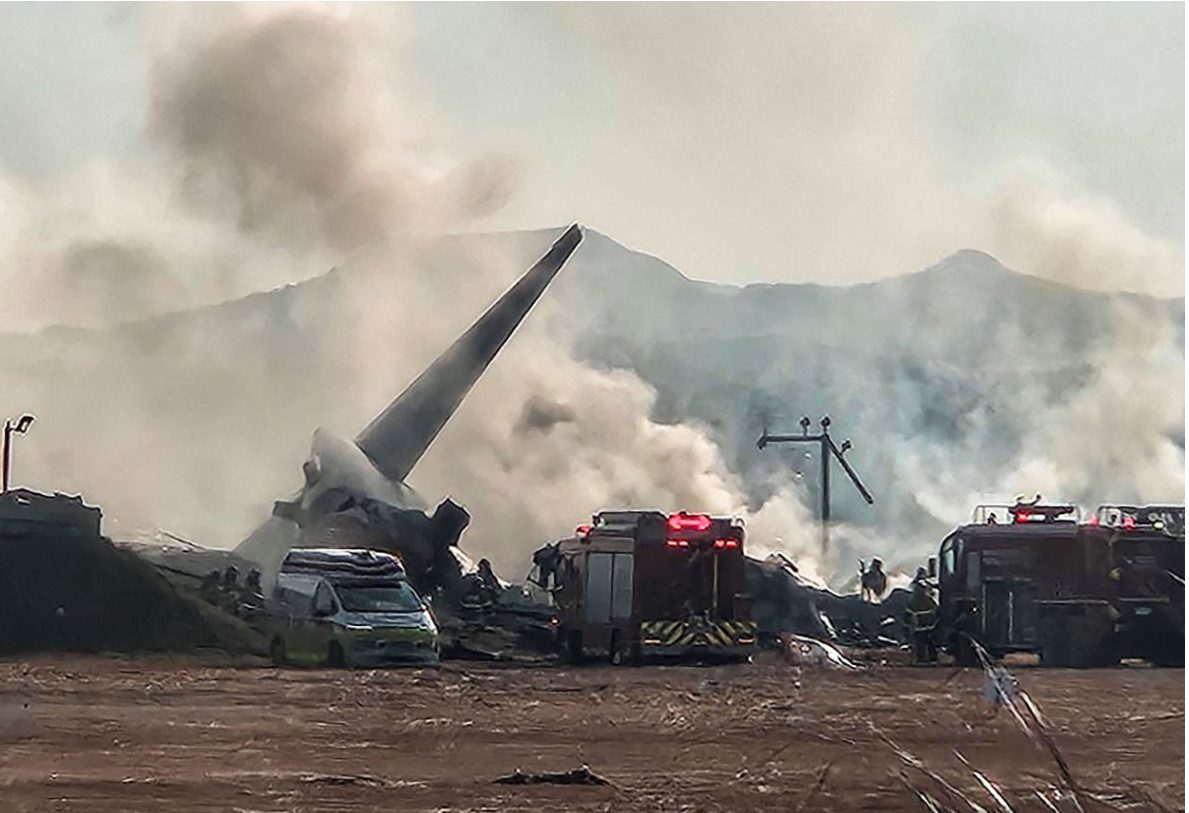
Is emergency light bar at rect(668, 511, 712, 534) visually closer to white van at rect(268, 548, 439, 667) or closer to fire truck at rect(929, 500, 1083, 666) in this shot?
fire truck at rect(929, 500, 1083, 666)

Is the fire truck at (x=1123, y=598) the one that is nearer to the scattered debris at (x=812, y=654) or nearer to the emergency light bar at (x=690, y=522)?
the scattered debris at (x=812, y=654)

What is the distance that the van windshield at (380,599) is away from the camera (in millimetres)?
10984

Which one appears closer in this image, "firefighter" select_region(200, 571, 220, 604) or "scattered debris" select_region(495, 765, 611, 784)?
"scattered debris" select_region(495, 765, 611, 784)

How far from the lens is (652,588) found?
476 inches

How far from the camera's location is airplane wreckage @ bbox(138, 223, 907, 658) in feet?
36.3

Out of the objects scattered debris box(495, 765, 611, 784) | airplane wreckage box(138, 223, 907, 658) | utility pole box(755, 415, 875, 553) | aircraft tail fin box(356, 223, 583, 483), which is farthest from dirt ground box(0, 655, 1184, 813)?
aircraft tail fin box(356, 223, 583, 483)

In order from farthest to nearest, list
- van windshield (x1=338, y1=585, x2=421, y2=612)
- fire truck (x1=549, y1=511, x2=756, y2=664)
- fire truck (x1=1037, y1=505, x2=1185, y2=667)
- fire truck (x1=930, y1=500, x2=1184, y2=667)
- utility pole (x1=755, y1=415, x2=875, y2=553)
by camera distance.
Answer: fire truck (x1=549, y1=511, x2=756, y2=664)
fire truck (x1=930, y1=500, x2=1184, y2=667)
fire truck (x1=1037, y1=505, x2=1185, y2=667)
utility pole (x1=755, y1=415, x2=875, y2=553)
van windshield (x1=338, y1=585, x2=421, y2=612)

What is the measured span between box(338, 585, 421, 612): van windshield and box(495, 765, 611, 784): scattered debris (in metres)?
3.28

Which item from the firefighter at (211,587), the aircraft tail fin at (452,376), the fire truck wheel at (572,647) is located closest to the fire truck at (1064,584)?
the fire truck wheel at (572,647)

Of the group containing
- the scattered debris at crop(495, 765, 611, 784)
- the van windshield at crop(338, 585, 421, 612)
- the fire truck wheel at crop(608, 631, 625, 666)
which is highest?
the van windshield at crop(338, 585, 421, 612)

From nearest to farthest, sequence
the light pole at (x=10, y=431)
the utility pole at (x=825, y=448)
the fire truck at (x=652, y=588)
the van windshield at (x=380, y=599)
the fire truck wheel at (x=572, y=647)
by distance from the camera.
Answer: the light pole at (x=10, y=431)
the van windshield at (x=380, y=599)
the utility pole at (x=825, y=448)
the fire truck at (x=652, y=588)
the fire truck wheel at (x=572, y=647)

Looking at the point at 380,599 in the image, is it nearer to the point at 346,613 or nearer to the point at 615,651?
the point at 346,613

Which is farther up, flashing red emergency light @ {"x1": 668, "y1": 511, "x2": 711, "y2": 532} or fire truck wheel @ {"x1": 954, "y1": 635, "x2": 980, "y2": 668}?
flashing red emergency light @ {"x1": 668, "y1": 511, "x2": 711, "y2": 532}

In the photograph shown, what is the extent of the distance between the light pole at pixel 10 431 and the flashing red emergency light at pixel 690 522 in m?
4.86
